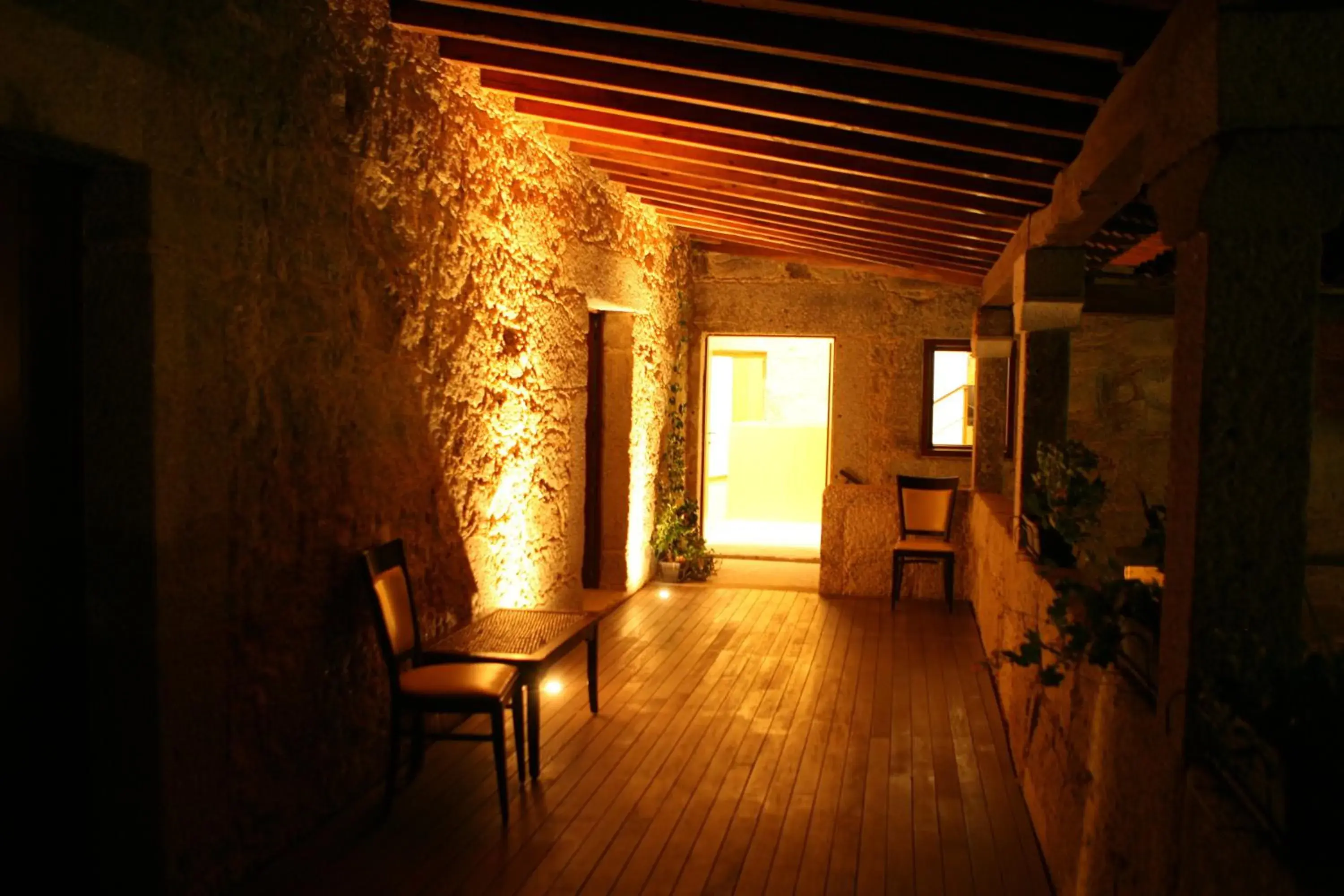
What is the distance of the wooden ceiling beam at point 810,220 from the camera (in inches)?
226

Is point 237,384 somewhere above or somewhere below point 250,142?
below

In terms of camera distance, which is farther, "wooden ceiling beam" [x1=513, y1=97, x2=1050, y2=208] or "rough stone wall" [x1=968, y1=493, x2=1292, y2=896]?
"wooden ceiling beam" [x1=513, y1=97, x2=1050, y2=208]

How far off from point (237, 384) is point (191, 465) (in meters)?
0.29

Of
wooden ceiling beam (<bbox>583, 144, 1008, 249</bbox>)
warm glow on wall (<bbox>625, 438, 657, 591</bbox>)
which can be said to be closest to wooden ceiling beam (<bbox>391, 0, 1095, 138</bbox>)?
wooden ceiling beam (<bbox>583, 144, 1008, 249</bbox>)

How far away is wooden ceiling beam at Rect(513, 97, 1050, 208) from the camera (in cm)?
424

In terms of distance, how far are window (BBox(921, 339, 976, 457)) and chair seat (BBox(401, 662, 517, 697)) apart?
4819mm

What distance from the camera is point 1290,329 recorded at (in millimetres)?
1936

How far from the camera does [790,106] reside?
12.0ft

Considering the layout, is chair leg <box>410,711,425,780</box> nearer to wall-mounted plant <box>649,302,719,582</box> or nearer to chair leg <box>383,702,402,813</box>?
chair leg <box>383,702,402,813</box>

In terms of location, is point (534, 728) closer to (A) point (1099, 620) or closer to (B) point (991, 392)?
(A) point (1099, 620)

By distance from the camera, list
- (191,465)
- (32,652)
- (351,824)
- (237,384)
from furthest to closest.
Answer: (351,824) → (237,384) → (191,465) → (32,652)

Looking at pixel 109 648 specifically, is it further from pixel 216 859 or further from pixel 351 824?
pixel 351 824

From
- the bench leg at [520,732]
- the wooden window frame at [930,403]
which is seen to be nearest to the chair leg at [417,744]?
the bench leg at [520,732]

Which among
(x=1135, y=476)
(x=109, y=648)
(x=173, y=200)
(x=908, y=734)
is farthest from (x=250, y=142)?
(x=1135, y=476)
